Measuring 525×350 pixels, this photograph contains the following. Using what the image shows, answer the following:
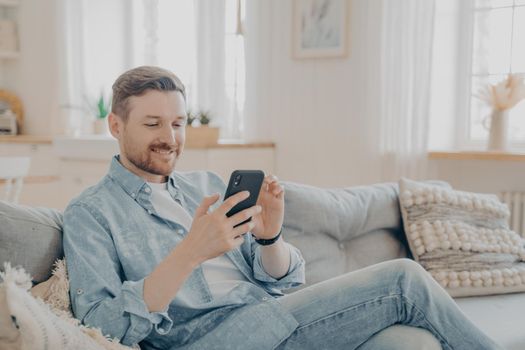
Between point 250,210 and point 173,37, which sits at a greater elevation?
point 173,37

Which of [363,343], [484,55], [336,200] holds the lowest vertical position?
[363,343]

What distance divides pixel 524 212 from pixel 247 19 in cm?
192

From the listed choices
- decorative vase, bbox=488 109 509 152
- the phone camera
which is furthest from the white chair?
decorative vase, bbox=488 109 509 152

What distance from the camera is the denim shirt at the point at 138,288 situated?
129cm

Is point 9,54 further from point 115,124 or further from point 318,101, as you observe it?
point 115,124

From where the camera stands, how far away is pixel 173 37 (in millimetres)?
4523

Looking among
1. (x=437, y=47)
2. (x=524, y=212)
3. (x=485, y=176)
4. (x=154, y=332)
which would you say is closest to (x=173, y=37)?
(x=437, y=47)

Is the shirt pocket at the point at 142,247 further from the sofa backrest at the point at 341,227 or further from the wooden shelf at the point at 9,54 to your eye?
the wooden shelf at the point at 9,54

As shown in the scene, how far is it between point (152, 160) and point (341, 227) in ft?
2.71

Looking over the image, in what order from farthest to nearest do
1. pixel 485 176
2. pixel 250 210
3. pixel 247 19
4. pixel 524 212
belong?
pixel 247 19, pixel 485 176, pixel 524 212, pixel 250 210

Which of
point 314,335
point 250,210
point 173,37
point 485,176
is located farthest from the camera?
point 173,37

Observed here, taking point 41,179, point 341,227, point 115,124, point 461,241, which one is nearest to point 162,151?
point 115,124

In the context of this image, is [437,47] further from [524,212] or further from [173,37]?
[173,37]

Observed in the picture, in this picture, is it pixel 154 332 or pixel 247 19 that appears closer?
pixel 154 332
